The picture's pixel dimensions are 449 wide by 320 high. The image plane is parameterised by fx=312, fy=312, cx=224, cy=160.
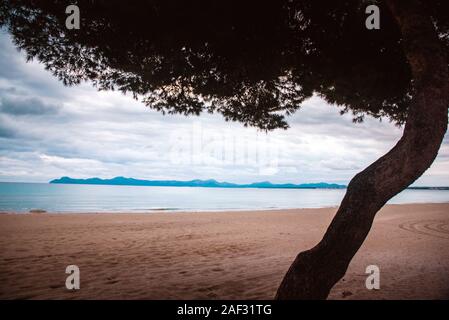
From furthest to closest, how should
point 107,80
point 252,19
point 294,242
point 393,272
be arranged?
point 294,242
point 393,272
point 107,80
point 252,19

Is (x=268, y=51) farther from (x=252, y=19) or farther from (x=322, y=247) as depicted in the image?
(x=322, y=247)

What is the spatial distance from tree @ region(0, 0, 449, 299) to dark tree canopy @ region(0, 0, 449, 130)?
2cm

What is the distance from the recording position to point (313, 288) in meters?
3.64

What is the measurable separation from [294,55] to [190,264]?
5.60 meters

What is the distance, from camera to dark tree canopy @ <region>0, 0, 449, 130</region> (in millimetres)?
4824

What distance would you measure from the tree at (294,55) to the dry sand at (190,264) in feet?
8.42

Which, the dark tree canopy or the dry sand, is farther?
the dry sand

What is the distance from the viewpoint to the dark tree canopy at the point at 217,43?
482cm

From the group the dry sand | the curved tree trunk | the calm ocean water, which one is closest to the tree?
the curved tree trunk

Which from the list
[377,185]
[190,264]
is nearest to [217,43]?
[377,185]

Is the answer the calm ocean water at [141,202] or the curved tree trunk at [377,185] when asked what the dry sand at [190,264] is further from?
the calm ocean water at [141,202]

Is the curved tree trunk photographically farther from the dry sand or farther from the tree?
the dry sand
